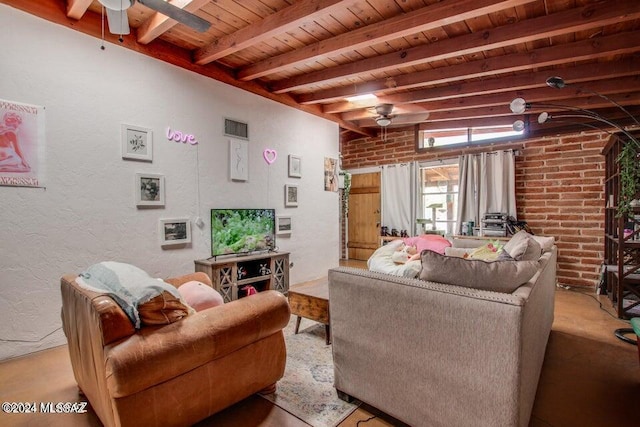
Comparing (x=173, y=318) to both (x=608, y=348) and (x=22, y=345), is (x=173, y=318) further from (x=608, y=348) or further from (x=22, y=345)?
(x=608, y=348)

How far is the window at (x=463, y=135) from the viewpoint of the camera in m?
4.92

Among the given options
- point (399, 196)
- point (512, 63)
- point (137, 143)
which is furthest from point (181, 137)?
point (399, 196)

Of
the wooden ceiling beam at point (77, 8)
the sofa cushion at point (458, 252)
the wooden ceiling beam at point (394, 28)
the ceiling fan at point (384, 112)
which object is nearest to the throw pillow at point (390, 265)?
the sofa cushion at point (458, 252)

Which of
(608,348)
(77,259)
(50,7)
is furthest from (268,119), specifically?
(608,348)

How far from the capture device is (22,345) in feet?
7.88

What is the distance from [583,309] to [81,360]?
4569mm

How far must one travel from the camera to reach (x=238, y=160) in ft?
12.5

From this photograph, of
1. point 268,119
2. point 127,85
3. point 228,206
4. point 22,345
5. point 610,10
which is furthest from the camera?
point 268,119

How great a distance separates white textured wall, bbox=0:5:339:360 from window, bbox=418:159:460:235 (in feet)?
11.1

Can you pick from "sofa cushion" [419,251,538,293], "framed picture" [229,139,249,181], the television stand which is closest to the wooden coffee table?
the television stand

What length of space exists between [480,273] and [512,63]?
102 inches

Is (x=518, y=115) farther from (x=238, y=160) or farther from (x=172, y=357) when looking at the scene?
(x=172, y=357)

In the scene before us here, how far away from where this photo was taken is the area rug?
1.73m

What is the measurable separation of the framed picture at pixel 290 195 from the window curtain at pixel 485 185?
8.88ft
